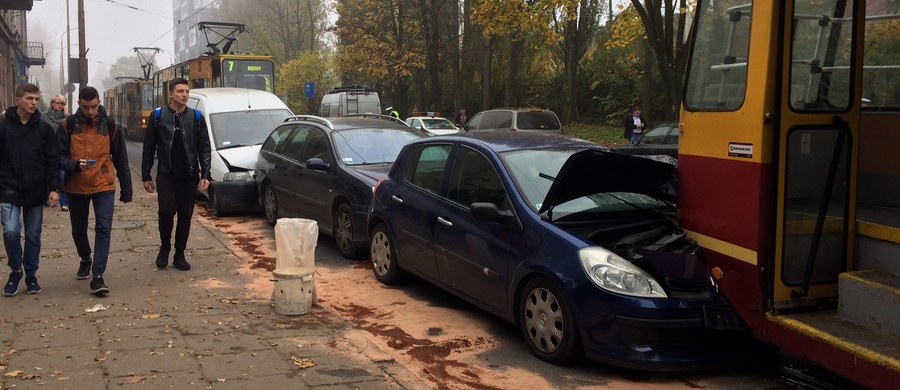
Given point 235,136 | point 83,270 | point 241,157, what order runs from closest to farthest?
point 83,270, point 241,157, point 235,136

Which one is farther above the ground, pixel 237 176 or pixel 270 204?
pixel 237 176

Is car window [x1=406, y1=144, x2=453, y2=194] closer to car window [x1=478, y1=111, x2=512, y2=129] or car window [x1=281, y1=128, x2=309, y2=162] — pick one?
car window [x1=281, y1=128, x2=309, y2=162]

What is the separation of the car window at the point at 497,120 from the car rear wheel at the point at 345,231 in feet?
43.1

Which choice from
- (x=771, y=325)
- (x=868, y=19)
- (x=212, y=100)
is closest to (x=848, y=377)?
(x=771, y=325)

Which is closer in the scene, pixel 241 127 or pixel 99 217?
pixel 99 217

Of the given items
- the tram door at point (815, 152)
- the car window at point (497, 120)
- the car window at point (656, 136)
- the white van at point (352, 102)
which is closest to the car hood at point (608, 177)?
the tram door at point (815, 152)

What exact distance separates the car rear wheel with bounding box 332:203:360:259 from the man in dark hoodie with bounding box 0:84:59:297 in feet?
10.5

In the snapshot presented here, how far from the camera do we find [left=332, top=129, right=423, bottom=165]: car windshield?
9.44 metres

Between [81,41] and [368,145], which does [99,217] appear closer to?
[368,145]

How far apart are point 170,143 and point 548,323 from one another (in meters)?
4.32

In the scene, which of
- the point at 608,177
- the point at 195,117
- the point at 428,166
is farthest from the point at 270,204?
the point at 608,177

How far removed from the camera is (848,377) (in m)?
4.15

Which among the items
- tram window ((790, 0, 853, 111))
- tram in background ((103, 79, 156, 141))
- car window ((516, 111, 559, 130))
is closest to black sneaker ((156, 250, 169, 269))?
tram window ((790, 0, 853, 111))

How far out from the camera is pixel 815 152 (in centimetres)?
473
